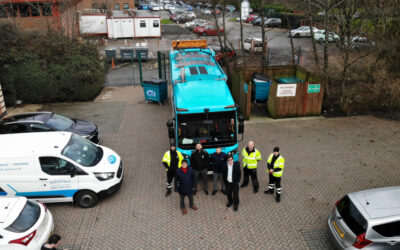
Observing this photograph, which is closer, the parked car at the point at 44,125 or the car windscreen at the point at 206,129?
the car windscreen at the point at 206,129

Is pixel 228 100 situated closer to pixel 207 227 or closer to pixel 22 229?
pixel 207 227

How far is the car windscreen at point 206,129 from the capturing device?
897 centimetres

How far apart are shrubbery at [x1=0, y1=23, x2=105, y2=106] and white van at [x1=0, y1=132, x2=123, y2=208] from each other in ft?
29.6

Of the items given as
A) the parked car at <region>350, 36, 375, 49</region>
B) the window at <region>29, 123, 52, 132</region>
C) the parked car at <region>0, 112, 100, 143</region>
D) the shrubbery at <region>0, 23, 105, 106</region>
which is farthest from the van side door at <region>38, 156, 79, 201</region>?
the parked car at <region>350, 36, 375, 49</region>

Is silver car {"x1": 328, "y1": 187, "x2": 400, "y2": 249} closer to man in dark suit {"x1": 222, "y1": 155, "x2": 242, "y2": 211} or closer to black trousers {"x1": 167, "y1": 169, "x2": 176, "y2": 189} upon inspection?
man in dark suit {"x1": 222, "y1": 155, "x2": 242, "y2": 211}

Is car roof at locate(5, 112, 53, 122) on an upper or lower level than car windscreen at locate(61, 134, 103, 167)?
upper

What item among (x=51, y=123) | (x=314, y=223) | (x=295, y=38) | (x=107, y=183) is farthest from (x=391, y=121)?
(x=295, y=38)

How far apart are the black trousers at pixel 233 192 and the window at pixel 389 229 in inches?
127

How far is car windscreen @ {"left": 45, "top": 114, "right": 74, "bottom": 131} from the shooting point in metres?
11.3

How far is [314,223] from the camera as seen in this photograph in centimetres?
784

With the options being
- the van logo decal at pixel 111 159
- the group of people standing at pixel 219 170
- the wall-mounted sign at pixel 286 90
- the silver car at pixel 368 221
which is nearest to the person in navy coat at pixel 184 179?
the group of people standing at pixel 219 170

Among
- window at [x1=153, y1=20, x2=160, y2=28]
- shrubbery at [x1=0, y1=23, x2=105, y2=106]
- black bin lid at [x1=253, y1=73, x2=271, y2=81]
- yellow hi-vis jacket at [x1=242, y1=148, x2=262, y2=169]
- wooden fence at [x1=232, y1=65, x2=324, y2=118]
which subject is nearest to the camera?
yellow hi-vis jacket at [x1=242, y1=148, x2=262, y2=169]

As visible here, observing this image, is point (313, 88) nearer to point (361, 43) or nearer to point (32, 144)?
point (361, 43)

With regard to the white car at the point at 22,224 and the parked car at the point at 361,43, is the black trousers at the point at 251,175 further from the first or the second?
the parked car at the point at 361,43
